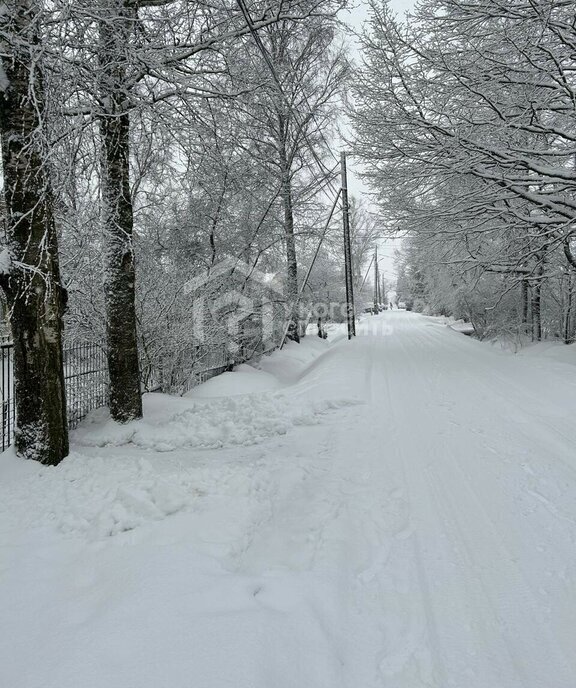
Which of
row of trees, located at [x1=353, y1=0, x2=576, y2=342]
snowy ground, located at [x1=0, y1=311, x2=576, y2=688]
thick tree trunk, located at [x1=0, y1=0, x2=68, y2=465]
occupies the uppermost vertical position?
row of trees, located at [x1=353, y1=0, x2=576, y2=342]

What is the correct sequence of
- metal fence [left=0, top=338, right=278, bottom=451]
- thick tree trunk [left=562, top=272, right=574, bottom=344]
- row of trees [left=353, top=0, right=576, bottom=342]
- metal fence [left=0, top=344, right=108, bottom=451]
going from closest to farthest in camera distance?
metal fence [left=0, top=338, right=278, bottom=451] → metal fence [left=0, top=344, right=108, bottom=451] → row of trees [left=353, top=0, right=576, bottom=342] → thick tree trunk [left=562, top=272, right=574, bottom=344]

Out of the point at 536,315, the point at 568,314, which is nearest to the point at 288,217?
the point at 536,315

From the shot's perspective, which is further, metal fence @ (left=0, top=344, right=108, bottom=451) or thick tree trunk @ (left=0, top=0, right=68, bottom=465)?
metal fence @ (left=0, top=344, right=108, bottom=451)

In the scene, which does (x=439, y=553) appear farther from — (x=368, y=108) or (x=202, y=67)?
(x=368, y=108)

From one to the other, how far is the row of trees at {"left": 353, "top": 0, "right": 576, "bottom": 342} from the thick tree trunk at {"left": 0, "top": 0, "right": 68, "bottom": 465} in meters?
6.50

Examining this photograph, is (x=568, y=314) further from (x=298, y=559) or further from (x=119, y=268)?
(x=298, y=559)

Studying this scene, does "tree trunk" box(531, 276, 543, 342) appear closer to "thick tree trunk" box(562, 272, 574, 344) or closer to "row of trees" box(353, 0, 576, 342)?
"thick tree trunk" box(562, 272, 574, 344)

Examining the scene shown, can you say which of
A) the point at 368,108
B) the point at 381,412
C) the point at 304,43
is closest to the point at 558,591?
the point at 381,412

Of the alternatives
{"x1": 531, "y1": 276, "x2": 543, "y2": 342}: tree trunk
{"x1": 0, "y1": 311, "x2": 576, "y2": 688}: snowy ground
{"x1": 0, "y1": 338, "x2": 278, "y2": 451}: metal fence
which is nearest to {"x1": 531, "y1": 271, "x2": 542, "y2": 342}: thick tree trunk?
{"x1": 531, "y1": 276, "x2": 543, "y2": 342}: tree trunk

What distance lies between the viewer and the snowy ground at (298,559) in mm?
1966

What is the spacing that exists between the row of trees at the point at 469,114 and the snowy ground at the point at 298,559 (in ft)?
17.5

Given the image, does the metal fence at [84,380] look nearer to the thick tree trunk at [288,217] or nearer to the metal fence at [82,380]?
the metal fence at [82,380]

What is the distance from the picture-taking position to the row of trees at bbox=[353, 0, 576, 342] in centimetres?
726

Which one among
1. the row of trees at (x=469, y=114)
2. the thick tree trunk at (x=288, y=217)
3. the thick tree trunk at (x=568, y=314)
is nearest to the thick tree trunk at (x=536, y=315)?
the thick tree trunk at (x=568, y=314)
